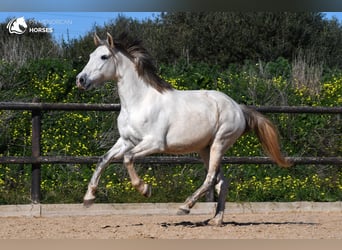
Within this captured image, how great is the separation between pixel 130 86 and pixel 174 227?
1390 millimetres

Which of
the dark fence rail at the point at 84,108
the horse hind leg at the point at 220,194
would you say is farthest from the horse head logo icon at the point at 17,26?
the horse hind leg at the point at 220,194

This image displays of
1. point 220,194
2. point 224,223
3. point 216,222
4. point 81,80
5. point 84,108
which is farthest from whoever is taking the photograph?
point 84,108

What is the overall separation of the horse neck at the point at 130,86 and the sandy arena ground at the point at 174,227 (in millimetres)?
1183

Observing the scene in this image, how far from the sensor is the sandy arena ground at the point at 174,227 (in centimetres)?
604

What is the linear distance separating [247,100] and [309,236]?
16.0 feet

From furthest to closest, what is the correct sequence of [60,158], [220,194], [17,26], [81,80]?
[17,26]
[60,158]
[220,194]
[81,80]

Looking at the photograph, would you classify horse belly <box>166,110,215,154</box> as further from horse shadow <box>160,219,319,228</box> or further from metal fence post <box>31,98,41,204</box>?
metal fence post <box>31,98,41,204</box>

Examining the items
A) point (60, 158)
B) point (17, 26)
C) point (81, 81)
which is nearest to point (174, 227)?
point (81, 81)

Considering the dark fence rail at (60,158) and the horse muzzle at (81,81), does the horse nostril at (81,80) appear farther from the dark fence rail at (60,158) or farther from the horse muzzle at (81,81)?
the dark fence rail at (60,158)

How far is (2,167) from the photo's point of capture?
9.40 m

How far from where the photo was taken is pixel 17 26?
16781mm

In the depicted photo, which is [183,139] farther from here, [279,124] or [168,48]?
[168,48]

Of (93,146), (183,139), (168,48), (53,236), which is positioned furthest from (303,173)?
(168,48)

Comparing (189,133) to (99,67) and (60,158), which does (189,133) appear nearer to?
(99,67)
